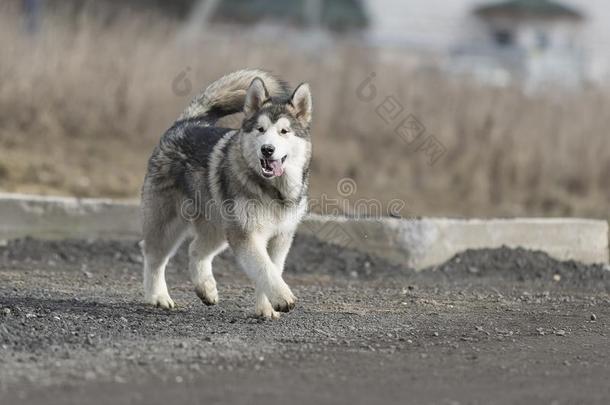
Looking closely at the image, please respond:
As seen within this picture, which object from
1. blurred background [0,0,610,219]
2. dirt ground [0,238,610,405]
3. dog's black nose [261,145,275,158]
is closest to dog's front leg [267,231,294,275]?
dirt ground [0,238,610,405]

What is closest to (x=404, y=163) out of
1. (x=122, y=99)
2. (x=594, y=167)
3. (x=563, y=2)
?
(x=594, y=167)

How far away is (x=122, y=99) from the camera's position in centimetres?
1545

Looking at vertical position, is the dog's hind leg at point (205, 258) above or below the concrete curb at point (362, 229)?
above

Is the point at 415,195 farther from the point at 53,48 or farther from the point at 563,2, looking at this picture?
the point at 563,2

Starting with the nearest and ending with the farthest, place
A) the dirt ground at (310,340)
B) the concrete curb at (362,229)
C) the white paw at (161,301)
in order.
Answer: the dirt ground at (310,340), the white paw at (161,301), the concrete curb at (362,229)

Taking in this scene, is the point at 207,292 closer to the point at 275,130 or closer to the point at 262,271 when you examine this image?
the point at 262,271

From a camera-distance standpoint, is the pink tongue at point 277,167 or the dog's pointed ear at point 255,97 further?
the dog's pointed ear at point 255,97

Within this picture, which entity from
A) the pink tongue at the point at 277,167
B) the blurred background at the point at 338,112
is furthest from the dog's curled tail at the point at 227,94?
the blurred background at the point at 338,112

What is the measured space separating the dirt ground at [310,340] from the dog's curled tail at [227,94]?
52.4 inches

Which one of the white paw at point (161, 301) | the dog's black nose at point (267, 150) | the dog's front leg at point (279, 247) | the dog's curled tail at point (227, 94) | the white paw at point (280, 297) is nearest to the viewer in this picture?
the white paw at point (280, 297)

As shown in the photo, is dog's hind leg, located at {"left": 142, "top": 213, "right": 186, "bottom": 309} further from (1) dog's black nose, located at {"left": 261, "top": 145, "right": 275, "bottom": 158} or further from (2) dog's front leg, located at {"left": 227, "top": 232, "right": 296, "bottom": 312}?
(1) dog's black nose, located at {"left": 261, "top": 145, "right": 275, "bottom": 158}

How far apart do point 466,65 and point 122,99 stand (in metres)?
6.44

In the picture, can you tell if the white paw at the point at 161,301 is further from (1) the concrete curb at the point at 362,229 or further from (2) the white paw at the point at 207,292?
(1) the concrete curb at the point at 362,229

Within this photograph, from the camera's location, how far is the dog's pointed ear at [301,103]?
7.36m
